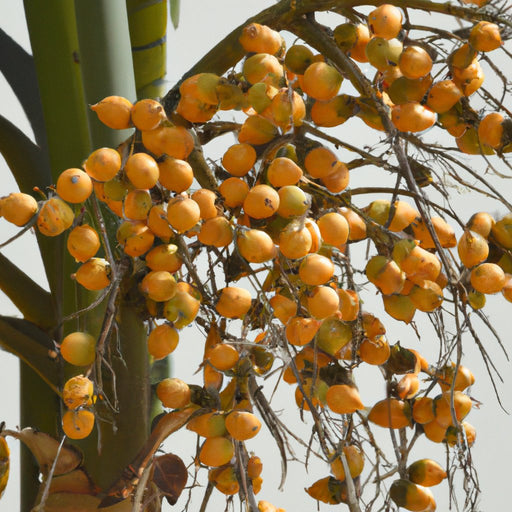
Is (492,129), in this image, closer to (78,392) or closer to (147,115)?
(147,115)

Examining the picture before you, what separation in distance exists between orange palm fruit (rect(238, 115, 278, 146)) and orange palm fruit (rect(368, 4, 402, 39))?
0.34ft

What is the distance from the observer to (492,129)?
57cm

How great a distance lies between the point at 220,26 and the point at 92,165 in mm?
960

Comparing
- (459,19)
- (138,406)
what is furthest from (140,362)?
(459,19)

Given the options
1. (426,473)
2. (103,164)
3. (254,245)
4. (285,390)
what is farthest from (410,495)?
(285,390)

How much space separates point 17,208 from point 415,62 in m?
0.30

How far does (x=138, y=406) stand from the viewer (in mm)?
666

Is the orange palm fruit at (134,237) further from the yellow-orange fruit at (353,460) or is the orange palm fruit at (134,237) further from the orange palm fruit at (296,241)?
the yellow-orange fruit at (353,460)

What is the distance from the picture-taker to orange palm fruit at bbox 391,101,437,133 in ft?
1.83

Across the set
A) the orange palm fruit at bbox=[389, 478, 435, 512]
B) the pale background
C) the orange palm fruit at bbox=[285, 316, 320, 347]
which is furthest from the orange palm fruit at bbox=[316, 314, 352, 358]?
the pale background

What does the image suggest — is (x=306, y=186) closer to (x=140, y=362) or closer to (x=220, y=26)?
(x=140, y=362)

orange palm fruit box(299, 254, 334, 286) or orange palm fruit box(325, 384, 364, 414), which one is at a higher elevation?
orange palm fruit box(299, 254, 334, 286)

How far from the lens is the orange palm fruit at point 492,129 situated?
0.57m

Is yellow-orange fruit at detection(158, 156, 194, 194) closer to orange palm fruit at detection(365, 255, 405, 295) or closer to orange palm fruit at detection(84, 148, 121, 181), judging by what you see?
orange palm fruit at detection(84, 148, 121, 181)
